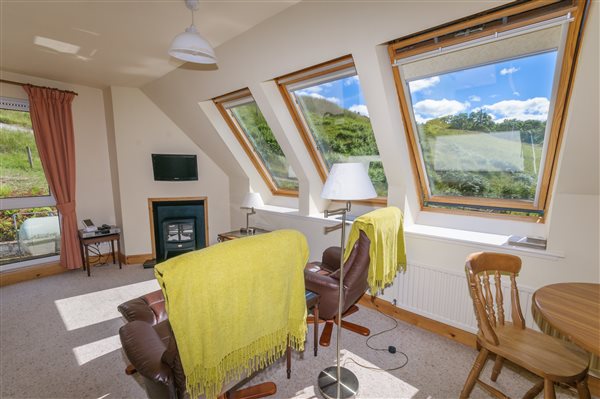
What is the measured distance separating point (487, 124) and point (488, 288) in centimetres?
128

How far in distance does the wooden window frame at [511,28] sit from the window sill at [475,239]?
225mm

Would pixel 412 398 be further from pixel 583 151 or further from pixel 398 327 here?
pixel 583 151

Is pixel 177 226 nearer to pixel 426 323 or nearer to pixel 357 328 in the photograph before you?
pixel 357 328

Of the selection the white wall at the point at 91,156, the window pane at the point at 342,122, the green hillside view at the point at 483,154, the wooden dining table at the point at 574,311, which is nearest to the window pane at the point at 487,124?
the green hillside view at the point at 483,154

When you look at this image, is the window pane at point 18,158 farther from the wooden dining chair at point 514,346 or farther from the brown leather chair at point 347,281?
the wooden dining chair at point 514,346

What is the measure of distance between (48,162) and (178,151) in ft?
5.38

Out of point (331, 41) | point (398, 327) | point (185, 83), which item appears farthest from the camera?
point (185, 83)

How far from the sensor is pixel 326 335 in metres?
2.48

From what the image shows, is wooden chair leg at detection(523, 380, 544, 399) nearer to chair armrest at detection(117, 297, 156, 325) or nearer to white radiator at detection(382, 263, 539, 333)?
white radiator at detection(382, 263, 539, 333)

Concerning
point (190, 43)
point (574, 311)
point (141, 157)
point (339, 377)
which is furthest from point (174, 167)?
point (574, 311)

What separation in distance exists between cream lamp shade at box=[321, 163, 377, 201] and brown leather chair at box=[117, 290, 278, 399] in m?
1.15

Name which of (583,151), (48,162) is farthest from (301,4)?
(48,162)

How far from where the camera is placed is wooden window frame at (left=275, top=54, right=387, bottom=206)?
2.51 metres

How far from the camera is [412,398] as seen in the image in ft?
6.13
